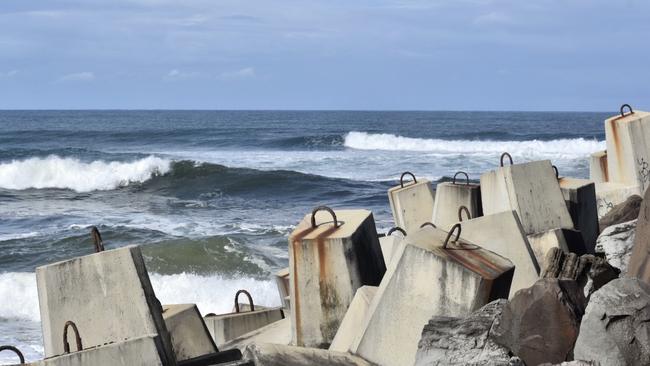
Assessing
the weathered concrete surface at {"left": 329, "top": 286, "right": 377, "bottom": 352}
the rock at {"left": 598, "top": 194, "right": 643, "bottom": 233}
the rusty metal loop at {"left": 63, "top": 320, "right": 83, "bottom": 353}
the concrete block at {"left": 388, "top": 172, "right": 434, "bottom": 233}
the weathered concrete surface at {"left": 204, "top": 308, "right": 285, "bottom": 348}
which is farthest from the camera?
the concrete block at {"left": 388, "top": 172, "right": 434, "bottom": 233}

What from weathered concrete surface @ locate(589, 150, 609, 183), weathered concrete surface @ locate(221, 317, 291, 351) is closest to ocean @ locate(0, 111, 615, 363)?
weathered concrete surface @ locate(221, 317, 291, 351)

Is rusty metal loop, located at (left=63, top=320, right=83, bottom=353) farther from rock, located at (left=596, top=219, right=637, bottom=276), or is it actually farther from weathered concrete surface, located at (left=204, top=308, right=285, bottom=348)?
rock, located at (left=596, top=219, right=637, bottom=276)

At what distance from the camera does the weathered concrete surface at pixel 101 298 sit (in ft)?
13.1

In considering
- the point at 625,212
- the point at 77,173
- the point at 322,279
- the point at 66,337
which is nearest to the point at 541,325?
the point at 322,279

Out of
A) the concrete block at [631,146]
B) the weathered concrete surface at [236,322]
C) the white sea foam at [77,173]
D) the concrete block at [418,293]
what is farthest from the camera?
the white sea foam at [77,173]

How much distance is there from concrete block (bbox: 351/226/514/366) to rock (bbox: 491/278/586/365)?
0.30 meters

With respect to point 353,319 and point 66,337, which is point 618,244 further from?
point 66,337

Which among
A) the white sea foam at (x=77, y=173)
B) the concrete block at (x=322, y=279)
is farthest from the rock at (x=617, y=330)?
the white sea foam at (x=77, y=173)

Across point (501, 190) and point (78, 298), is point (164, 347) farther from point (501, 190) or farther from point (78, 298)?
point (501, 190)

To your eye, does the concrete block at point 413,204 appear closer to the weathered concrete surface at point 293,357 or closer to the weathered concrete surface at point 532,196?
the weathered concrete surface at point 532,196

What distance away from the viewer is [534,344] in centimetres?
393

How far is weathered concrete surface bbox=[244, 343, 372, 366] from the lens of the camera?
399 cm

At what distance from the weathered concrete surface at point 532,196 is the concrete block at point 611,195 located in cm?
168

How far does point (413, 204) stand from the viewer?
7773 millimetres
